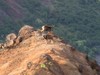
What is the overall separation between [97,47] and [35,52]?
43.6 metres

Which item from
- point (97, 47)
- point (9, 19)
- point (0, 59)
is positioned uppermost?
point (0, 59)

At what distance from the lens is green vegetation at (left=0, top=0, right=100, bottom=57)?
51.1m

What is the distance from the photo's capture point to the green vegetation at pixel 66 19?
51084 mm

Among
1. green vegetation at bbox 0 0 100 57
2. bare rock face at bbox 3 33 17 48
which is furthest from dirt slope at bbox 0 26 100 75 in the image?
green vegetation at bbox 0 0 100 57

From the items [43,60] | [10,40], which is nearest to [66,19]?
[10,40]

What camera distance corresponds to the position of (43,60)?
880 cm

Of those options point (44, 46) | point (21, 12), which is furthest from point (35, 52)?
point (21, 12)

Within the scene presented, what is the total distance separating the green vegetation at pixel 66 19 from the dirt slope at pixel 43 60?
3636 cm

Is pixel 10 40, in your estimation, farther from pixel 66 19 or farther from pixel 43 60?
pixel 66 19

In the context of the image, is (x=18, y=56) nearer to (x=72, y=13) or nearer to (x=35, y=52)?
(x=35, y=52)

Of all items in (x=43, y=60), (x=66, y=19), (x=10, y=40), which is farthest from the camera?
(x=66, y=19)

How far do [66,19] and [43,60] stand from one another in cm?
4911

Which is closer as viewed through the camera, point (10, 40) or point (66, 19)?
point (10, 40)

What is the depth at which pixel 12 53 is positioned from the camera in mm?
10562
